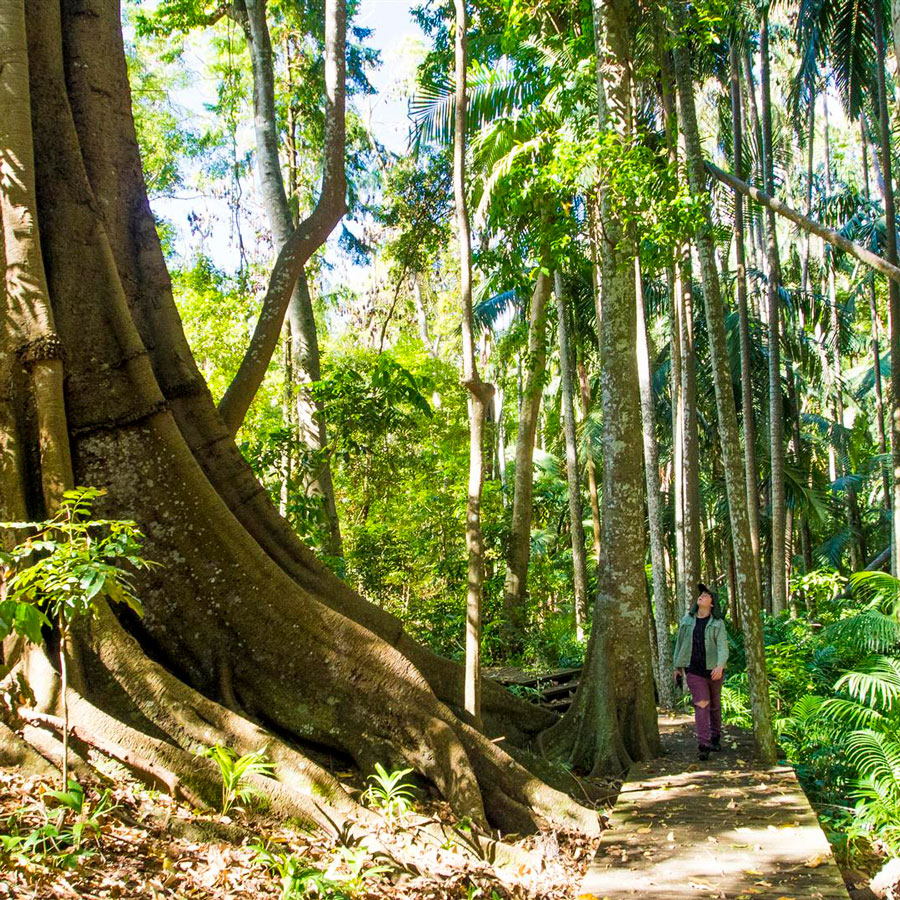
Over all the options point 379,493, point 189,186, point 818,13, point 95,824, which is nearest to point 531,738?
point 95,824

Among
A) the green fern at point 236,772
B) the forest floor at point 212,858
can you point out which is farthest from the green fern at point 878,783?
the green fern at point 236,772

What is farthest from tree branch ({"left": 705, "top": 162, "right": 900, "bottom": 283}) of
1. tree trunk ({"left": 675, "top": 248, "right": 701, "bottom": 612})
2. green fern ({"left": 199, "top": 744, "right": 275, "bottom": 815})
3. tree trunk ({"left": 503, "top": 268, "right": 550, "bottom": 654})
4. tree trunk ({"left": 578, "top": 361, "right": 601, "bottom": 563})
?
tree trunk ({"left": 578, "top": 361, "right": 601, "bottom": 563})

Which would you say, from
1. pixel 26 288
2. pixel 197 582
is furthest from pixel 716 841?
pixel 26 288

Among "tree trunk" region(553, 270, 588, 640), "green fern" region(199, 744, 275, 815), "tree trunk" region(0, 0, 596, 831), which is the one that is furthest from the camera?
"tree trunk" region(553, 270, 588, 640)

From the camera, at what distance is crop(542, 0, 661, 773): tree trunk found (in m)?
7.97

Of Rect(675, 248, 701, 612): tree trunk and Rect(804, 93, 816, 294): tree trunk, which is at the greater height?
Rect(804, 93, 816, 294): tree trunk

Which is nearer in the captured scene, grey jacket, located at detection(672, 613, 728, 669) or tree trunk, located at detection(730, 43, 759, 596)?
grey jacket, located at detection(672, 613, 728, 669)

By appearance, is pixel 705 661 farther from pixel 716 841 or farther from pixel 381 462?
pixel 381 462

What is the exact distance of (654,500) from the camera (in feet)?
45.4

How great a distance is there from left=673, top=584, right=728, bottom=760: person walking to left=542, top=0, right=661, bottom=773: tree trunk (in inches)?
14.6

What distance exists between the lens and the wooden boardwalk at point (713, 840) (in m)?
4.79

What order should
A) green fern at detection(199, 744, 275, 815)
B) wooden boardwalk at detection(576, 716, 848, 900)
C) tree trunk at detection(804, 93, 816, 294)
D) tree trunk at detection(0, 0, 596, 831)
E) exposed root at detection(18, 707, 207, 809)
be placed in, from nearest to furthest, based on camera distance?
exposed root at detection(18, 707, 207, 809)
green fern at detection(199, 744, 275, 815)
wooden boardwalk at detection(576, 716, 848, 900)
tree trunk at detection(0, 0, 596, 831)
tree trunk at detection(804, 93, 816, 294)

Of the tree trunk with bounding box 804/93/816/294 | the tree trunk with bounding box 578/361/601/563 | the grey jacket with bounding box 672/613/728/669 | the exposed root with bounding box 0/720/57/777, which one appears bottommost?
the grey jacket with bounding box 672/613/728/669

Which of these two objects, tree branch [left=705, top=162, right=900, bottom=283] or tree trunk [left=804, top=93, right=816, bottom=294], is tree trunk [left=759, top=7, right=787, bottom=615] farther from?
tree branch [left=705, top=162, right=900, bottom=283]
